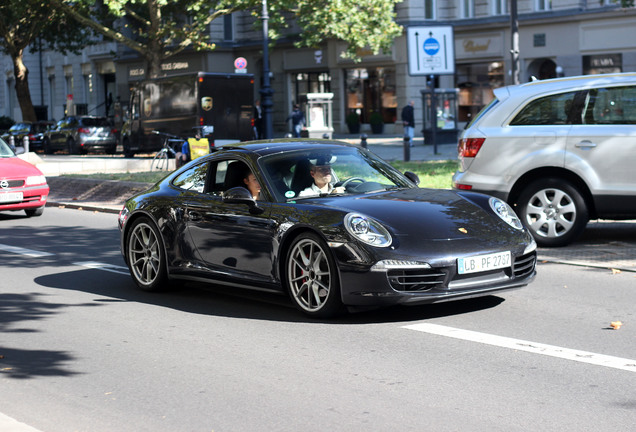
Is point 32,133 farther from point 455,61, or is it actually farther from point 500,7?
point 500,7

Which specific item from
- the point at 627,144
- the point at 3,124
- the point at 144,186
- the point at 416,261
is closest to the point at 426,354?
the point at 416,261

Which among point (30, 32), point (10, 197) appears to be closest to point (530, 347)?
point (10, 197)

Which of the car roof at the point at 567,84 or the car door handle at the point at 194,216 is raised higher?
the car roof at the point at 567,84

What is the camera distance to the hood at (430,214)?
7281 millimetres

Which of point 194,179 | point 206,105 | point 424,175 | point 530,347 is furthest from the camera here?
point 206,105

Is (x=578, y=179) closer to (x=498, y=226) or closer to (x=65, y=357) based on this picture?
(x=498, y=226)

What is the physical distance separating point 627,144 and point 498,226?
369cm

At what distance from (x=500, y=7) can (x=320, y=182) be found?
35040mm

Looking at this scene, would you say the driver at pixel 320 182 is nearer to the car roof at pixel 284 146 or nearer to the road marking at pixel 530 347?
the car roof at pixel 284 146

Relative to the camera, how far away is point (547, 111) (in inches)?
442

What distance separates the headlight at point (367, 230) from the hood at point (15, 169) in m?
10.3

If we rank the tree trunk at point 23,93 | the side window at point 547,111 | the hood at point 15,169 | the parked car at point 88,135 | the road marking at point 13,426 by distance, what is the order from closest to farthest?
the road marking at point 13,426 → the side window at point 547,111 → the hood at point 15,169 → the parked car at point 88,135 → the tree trunk at point 23,93

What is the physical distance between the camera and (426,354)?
6.39 meters

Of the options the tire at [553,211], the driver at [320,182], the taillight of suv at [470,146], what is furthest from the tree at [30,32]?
the driver at [320,182]
